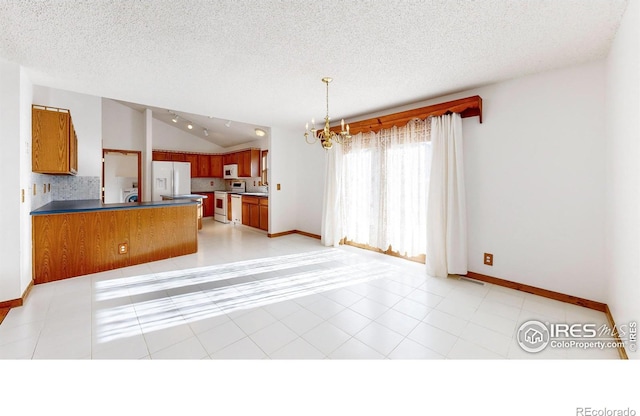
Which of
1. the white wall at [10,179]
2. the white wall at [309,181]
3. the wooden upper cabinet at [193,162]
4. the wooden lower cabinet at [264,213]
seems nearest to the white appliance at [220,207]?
the wooden upper cabinet at [193,162]

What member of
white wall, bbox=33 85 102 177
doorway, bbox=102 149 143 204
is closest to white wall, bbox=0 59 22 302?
white wall, bbox=33 85 102 177

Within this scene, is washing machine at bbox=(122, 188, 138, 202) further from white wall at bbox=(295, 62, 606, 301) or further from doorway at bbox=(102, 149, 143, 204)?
white wall at bbox=(295, 62, 606, 301)

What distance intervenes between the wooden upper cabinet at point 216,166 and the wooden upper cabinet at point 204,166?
0.09 metres

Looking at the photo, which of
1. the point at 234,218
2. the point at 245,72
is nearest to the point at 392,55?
the point at 245,72

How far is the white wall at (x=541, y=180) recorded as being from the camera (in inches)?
96.9

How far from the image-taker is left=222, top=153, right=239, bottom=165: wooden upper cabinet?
824 cm

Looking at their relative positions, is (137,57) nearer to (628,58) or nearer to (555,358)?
(628,58)

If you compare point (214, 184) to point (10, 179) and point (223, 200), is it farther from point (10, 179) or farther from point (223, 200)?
point (10, 179)

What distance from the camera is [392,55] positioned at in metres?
2.37

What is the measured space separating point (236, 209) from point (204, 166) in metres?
2.36

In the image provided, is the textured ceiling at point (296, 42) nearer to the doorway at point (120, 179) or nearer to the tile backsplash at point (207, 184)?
the doorway at point (120, 179)

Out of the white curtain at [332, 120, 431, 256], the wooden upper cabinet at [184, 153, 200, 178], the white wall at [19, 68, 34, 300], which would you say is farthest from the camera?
the wooden upper cabinet at [184, 153, 200, 178]

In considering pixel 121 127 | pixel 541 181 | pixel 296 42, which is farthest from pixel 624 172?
pixel 121 127
